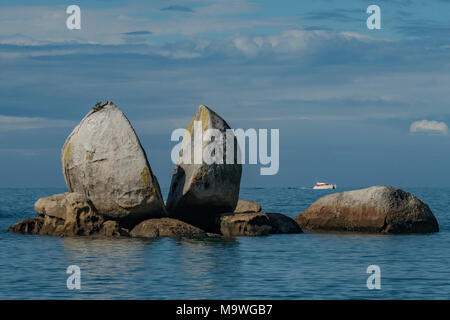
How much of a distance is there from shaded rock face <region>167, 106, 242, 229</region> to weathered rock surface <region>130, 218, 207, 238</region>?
1254 millimetres

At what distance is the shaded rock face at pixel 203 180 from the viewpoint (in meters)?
29.0

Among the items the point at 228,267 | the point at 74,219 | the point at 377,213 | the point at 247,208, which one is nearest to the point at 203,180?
the point at 74,219

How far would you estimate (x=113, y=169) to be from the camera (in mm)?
28125

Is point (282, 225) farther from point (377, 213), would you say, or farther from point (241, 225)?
point (377, 213)

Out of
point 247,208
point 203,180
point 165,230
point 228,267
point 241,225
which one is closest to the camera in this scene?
point 228,267

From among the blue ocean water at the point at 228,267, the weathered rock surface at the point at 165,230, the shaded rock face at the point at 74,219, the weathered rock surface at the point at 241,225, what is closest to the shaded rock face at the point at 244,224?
the weathered rock surface at the point at 241,225

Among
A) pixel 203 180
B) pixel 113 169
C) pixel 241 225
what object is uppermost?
pixel 113 169

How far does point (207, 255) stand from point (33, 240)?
24.4 feet

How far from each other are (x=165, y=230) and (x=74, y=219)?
3388mm

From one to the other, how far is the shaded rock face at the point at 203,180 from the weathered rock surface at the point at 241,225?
788 mm

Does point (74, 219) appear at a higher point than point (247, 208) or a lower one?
higher

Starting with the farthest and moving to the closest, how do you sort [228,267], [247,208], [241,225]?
1. [247,208]
2. [241,225]
3. [228,267]

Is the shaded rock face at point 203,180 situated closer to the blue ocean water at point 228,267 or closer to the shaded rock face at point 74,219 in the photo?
the blue ocean water at point 228,267
